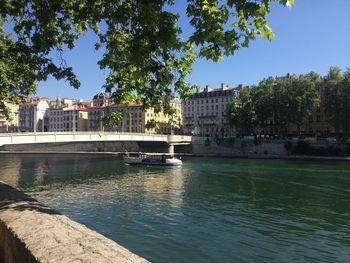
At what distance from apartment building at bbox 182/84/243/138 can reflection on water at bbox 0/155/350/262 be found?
79692 mm

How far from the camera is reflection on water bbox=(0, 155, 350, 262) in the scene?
15.3 meters

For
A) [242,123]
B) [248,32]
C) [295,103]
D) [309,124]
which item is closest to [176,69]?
[248,32]

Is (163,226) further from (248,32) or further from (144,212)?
(248,32)

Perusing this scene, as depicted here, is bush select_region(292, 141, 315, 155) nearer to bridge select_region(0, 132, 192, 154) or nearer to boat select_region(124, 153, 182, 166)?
bridge select_region(0, 132, 192, 154)

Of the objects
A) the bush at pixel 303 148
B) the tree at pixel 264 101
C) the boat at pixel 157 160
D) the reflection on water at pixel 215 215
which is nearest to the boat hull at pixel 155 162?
the boat at pixel 157 160

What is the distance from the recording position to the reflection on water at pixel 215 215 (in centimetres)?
1527

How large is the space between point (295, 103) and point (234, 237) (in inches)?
2593

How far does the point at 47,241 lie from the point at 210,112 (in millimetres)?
117527

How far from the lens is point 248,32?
6.48 meters

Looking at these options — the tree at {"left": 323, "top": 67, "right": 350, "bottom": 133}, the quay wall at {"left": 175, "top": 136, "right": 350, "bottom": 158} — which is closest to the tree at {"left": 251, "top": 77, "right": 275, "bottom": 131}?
the quay wall at {"left": 175, "top": 136, "right": 350, "bottom": 158}

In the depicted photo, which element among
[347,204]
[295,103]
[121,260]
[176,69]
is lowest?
[347,204]

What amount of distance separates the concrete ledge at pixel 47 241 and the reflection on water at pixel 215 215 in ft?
22.4

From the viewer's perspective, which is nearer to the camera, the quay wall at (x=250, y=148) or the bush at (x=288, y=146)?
the quay wall at (x=250, y=148)

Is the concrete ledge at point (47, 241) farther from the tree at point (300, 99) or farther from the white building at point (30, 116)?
the white building at point (30, 116)
